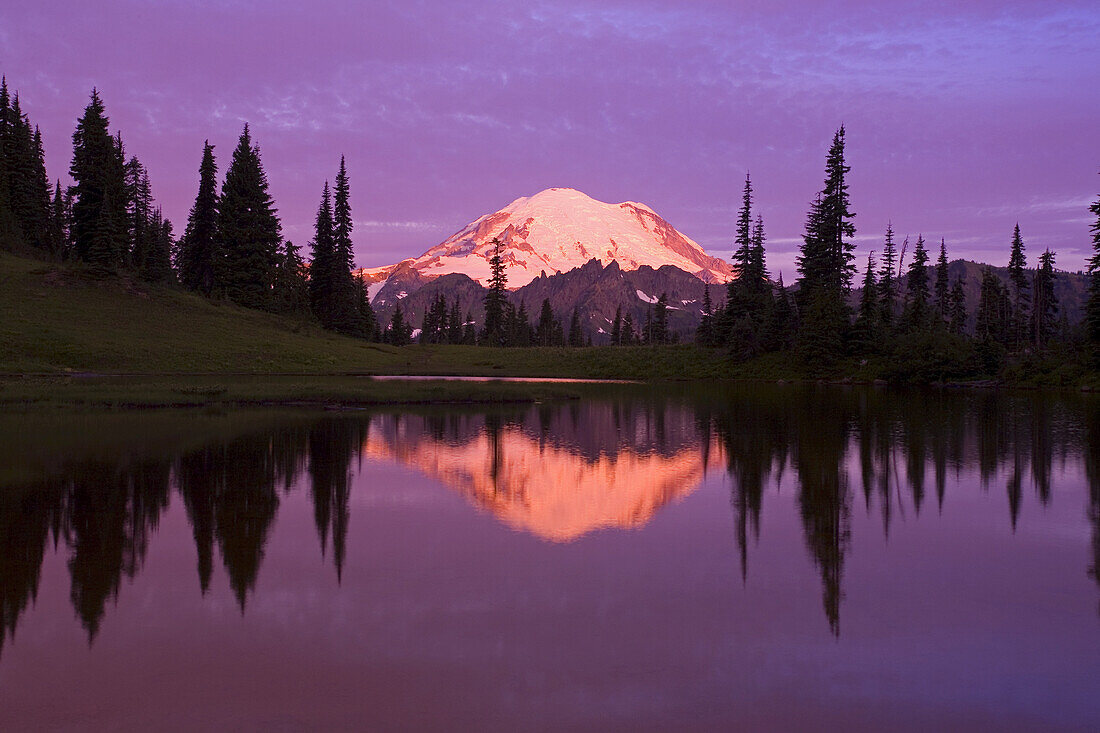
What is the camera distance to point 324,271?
11150 cm

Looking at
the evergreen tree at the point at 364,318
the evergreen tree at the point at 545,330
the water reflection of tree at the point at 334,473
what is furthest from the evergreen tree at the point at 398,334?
the water reflection of tree at the point at 334,473

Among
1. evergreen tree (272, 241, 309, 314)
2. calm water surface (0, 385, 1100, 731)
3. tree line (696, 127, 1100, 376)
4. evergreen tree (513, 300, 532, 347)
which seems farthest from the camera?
evergreen tree (513, 300, 532, 347)

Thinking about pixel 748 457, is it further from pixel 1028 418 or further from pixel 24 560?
pixel 1028 418

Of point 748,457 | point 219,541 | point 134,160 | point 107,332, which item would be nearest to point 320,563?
point 219,541

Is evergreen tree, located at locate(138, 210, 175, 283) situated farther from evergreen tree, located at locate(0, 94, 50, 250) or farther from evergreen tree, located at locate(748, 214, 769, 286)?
evergreen tree, located at locate(748, 214, 769, 286)

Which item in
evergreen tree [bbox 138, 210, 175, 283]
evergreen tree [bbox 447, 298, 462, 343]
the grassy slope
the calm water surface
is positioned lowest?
the calm water surface

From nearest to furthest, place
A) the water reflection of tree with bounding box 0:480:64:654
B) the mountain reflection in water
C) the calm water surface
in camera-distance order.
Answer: the calm water surface, the water reflection of tree with bounding box 0:480:64:654, the mountain reflection in water

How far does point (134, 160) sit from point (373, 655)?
A: 421 feet

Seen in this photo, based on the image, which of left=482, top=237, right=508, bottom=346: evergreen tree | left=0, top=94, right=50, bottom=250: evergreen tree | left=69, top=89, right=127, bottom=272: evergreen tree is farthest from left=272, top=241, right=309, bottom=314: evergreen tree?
left=482, top=237, right=508, bottom=346: evergreen tree

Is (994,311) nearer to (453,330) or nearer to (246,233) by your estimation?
(453,330)

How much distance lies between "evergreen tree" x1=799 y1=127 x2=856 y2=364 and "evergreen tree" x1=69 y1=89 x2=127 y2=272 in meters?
80.2

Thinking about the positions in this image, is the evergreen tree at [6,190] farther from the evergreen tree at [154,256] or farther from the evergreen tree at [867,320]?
the evergreen tree at [867,320]

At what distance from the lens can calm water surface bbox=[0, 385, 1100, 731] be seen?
8.00m

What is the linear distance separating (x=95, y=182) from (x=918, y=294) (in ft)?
354
